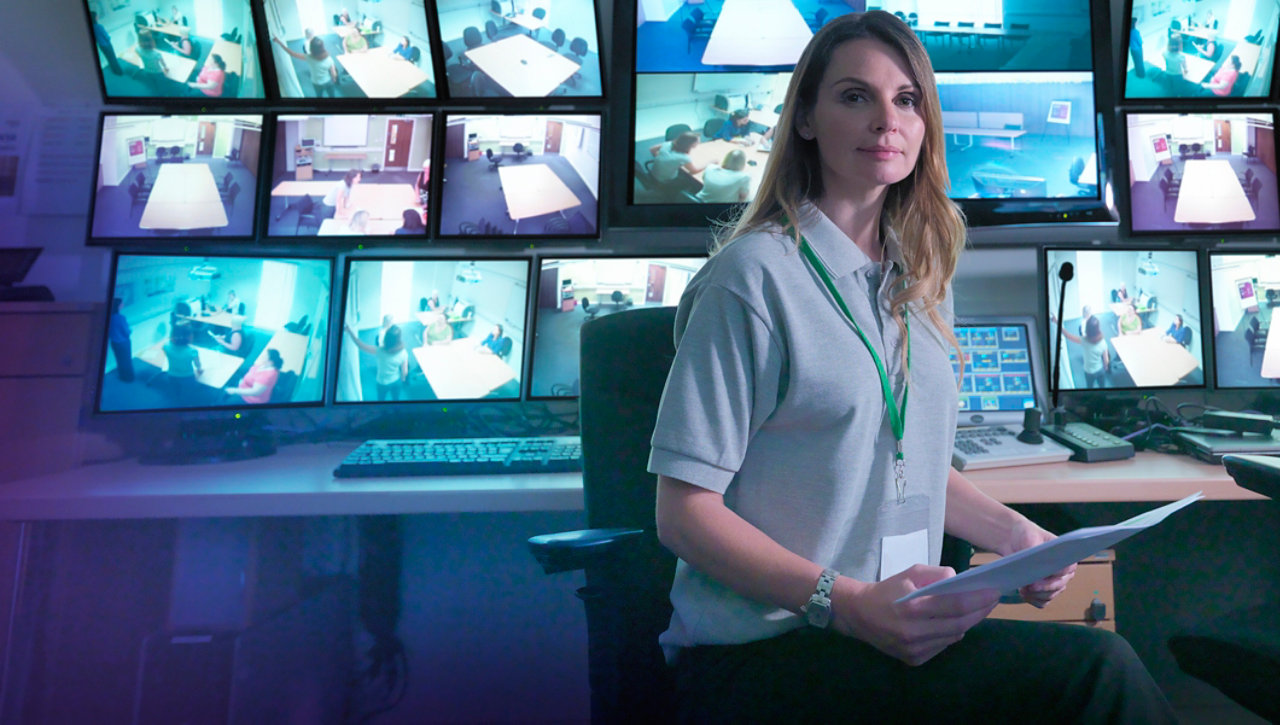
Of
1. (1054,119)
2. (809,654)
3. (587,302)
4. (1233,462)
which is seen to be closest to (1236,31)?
(1054,119)

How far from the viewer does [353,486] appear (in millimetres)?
1221

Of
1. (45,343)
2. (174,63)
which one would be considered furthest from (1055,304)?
(45,343)

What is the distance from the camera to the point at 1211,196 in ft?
5.59

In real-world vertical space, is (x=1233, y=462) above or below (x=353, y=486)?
above

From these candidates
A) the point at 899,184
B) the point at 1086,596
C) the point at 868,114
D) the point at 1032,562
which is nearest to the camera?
the point at 1032,562

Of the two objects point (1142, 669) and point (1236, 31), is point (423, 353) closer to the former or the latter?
point (1142, 669)

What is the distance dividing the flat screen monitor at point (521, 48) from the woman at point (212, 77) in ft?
1.78

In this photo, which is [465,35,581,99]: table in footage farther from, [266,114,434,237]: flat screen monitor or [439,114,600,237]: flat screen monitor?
[266,114,434,237]: flat screen monitor

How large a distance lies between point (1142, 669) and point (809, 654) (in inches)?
13.5

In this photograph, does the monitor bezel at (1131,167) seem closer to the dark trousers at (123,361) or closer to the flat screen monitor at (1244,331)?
the flat screen monitor at (1244,331)

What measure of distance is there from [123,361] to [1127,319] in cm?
228

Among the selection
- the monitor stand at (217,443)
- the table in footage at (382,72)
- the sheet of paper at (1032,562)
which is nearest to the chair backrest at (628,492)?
the sheet of paper at (1032,562)

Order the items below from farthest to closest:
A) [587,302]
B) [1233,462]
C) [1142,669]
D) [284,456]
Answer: [587,302]
[284,456]
[1233,462]
[1142,669]

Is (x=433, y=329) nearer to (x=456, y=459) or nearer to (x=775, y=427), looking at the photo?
(x=456, y=459)
